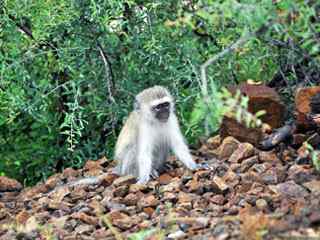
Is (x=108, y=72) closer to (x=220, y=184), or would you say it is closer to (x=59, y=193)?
(x=59, y=193)

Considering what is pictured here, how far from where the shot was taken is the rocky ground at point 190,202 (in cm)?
611

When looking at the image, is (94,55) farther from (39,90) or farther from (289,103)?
(289,103)

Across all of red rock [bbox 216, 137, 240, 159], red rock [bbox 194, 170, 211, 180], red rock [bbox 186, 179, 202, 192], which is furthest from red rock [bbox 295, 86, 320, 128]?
red rock [bbox 186, 179, 202, 192]

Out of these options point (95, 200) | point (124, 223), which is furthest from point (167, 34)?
point (124, 223)

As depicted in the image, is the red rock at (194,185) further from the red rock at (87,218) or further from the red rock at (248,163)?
the red rock at (87,218)

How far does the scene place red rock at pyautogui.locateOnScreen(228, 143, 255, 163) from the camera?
8430 mm

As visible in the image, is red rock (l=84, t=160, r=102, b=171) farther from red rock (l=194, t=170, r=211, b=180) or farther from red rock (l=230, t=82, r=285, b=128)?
red rock (l=230, t=82, r=285, b=128)

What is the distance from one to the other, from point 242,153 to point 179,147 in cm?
89

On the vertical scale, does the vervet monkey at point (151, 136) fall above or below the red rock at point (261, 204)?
above

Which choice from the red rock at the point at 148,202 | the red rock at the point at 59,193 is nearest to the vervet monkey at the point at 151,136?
the red rock at the point at 59,193

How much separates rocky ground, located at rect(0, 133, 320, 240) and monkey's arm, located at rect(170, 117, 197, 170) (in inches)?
4.2

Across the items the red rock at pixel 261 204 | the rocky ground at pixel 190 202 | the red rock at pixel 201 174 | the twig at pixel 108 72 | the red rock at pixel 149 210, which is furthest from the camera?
the twig at pixel 108 72

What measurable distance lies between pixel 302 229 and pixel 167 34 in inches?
169

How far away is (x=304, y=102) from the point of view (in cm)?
823
